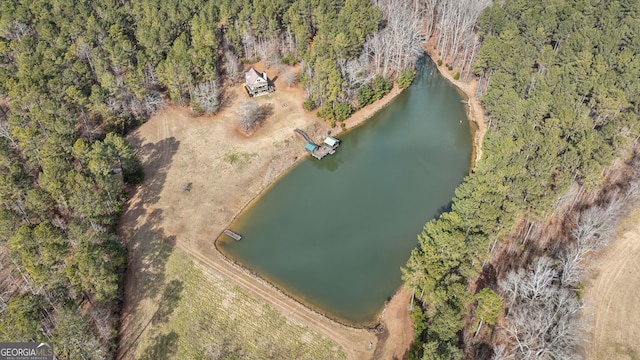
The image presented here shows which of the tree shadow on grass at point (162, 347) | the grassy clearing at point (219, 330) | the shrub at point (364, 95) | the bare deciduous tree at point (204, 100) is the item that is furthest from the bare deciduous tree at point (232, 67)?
the tree shadow on grass at point (162, 347)

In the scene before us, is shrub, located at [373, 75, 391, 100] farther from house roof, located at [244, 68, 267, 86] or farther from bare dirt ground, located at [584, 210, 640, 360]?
bare dirt ground, located at [584, 210, 640, 360]

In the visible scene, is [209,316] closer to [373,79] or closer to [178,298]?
[178,298]

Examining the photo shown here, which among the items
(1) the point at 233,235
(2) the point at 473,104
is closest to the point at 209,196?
(1) the point at 233,235

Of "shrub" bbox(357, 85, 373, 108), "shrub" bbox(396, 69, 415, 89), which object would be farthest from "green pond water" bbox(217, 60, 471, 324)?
"shrub" bbox(396, 69, 415, 89)

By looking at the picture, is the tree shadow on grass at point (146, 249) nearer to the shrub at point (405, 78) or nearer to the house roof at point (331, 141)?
the house roof at point (331, 141)

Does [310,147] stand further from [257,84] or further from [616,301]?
[616,301]

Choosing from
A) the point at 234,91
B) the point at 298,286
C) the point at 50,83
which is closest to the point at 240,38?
the point at 234,91
